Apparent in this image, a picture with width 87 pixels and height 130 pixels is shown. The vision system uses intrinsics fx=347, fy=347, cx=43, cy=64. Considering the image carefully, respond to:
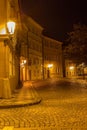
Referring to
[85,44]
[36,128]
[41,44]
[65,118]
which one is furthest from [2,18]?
[41,44]

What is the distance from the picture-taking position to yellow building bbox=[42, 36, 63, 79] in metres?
85.6

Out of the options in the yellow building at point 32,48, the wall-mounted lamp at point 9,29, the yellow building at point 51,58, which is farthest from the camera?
the yellow building at point 51,58

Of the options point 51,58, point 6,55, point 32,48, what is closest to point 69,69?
point 51,58

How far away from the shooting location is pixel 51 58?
92.2 m

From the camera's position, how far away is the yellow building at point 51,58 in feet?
281

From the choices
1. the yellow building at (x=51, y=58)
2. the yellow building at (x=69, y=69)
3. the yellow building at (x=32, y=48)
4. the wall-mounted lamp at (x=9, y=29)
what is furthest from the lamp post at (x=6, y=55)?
the yellow building at (x=69, y=69)

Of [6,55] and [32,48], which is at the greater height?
[32,48]

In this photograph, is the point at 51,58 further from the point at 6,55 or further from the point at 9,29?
the point at 9,29

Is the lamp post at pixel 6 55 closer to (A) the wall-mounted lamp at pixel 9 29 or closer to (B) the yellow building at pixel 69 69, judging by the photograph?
(A) the wall-mounted lamp at pixel 9 29

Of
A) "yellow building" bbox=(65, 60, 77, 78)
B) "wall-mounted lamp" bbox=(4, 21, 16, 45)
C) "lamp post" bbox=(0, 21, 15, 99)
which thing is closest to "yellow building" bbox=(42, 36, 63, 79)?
"yellow building" bbox=(65, 60, 77, 78)

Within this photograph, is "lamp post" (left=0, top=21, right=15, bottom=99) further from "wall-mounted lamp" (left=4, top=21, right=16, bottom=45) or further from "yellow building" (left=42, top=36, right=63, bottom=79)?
"yellow building" (left=42, top=36, right=63, bottom=79)

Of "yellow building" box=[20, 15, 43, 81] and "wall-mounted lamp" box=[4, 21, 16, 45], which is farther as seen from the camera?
"yellow building" box=[20, 15, 43, 81]

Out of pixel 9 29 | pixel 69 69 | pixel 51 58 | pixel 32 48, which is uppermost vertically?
pixel 32 48

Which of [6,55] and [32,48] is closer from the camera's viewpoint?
[6,55]
